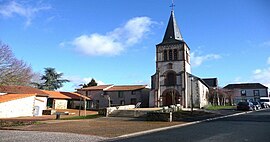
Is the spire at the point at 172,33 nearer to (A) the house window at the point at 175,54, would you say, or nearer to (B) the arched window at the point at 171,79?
(A) the house window at the point at 175,54

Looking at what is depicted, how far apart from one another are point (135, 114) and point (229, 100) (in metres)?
54.0

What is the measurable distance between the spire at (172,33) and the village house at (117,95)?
11.9 metres

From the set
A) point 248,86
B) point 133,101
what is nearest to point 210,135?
point 133,101

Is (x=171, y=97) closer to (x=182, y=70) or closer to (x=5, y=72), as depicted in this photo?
(x=182, y=70)

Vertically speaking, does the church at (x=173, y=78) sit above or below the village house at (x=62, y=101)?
above

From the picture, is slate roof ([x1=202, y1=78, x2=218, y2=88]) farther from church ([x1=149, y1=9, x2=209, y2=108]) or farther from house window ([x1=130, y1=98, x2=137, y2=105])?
house window ([x1=130, y1=98, x2=137, y2=105])

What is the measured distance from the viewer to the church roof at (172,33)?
47906 mm

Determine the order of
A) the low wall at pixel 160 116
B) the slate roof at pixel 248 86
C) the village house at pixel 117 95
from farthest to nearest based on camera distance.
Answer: the slate roof at pixel 248 86
the village house at pixel 117 95
the low wall at pixel 160 116

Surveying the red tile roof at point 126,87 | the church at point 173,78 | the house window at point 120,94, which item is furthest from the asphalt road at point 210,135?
the house window at point 120,94

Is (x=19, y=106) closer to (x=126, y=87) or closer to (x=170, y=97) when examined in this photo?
(x=170, y=97)

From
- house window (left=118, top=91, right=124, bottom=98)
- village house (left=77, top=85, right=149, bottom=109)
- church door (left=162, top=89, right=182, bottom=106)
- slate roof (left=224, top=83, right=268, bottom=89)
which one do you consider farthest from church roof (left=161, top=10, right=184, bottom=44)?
slate roof (left=224, top=83, right=268, bottom=89)

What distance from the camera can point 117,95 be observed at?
175ft

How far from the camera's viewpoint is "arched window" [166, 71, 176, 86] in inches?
1811

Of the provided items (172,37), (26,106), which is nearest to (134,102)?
(172,37)
